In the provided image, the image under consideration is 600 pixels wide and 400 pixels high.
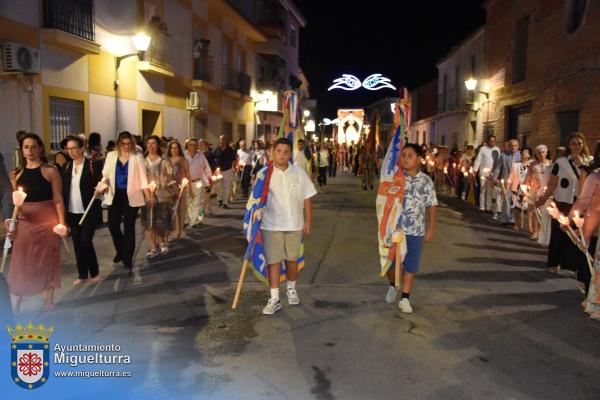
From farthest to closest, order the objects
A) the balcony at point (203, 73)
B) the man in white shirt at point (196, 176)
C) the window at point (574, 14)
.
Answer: the balcony at point (203, 73) → the window at point (574, 14) → the man in white shirt at point (196, 176)

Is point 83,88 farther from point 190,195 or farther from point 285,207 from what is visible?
point 285,207

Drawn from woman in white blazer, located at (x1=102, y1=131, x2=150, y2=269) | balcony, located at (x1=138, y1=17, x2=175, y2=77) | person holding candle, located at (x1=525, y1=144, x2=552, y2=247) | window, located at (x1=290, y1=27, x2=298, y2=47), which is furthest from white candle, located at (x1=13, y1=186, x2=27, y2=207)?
window, located at (x1=290, y1=27, x2=298, y2=47)

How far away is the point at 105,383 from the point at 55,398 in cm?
33

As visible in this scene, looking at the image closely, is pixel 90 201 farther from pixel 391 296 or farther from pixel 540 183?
pixel 540 183

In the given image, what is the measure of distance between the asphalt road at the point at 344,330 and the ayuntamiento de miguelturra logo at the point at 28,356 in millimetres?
581

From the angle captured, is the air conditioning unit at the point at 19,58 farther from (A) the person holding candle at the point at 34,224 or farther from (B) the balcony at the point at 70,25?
(A) the person holding candle at the point at 34,224

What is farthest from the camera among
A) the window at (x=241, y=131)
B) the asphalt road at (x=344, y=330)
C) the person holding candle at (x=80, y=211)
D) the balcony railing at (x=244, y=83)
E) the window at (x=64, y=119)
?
the window at (x=241, y=131)

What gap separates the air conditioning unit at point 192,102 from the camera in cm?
1973

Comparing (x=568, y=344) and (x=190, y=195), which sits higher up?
(x=190, y=195)

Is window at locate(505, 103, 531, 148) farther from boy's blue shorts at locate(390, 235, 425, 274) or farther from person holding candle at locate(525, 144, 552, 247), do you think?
boy's blue shorts at locate(390, 235, 425, 274)

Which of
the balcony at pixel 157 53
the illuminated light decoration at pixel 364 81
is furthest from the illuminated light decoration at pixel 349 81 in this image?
the balcony at pixel 157 53

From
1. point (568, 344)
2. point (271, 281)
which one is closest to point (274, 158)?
point (271, 281)

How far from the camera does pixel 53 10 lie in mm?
11828

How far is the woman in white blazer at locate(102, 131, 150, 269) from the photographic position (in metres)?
7.20
